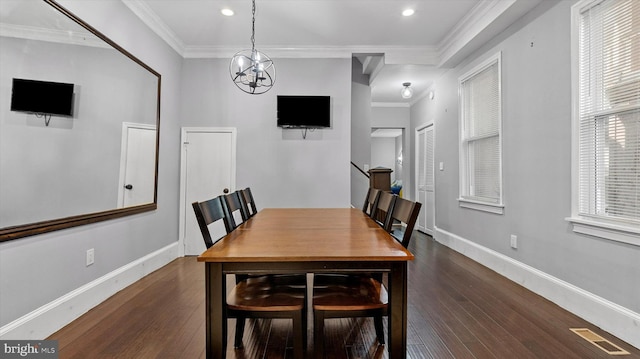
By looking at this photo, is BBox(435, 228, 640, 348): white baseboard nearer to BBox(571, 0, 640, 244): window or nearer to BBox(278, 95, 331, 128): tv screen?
BBox(571, 0, 640, 244): window

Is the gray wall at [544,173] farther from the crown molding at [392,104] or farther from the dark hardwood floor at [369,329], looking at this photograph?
the crown molding at [392,104]

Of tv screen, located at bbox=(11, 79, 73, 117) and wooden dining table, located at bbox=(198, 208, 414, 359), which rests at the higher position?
tv screen, located at bbox=(11, 79, 73, 117)

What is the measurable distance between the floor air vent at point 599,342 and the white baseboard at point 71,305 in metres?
3.63

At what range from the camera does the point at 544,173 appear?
2590mm

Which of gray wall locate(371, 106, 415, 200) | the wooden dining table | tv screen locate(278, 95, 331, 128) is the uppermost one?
gray wall locate(371, 106, 415, 200)

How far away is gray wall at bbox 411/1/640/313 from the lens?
2.03 m

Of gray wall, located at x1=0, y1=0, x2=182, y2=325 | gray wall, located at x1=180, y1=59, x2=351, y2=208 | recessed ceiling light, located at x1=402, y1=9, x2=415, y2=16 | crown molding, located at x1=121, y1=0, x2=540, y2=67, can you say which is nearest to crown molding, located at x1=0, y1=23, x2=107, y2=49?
gray wall, located at x1=0, y1=0, x2=182, y2=325

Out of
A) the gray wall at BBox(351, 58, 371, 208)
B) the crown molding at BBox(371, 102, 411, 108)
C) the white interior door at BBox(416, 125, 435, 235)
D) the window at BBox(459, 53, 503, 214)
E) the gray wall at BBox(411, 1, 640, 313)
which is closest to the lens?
the gray wall at BBox(411, 1, 640, 313)

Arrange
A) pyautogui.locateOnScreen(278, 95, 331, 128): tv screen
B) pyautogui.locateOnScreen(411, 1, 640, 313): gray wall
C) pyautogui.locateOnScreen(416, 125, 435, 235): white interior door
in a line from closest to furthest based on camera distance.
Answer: pyautogui.locateOnScreen(411, 1, 640, 313): gray wall → pyautogui.locateOnScreen(278, 95, 331, 128): tv screen → pyautogui.locateOnScreen(416, 125, 435, 235): white interior door

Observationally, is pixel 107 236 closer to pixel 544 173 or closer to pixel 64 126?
pixel 64 126

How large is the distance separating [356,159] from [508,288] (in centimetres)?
303

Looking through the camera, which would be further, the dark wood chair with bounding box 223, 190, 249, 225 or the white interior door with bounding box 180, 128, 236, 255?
the white interior door with bounding box 180, 128, 236, 255

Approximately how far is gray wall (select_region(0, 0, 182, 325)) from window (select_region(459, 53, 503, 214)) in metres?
4.00

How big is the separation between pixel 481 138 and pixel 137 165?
406cm
